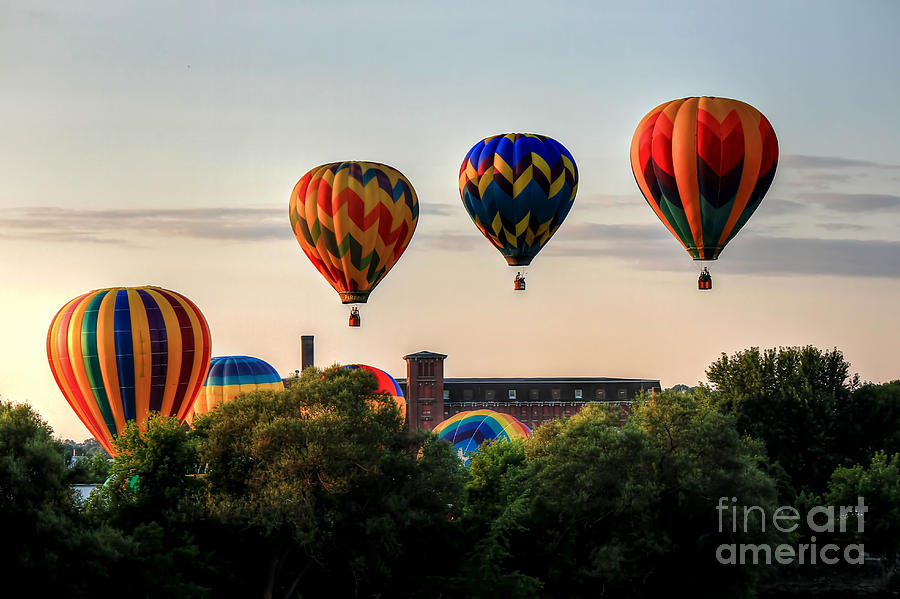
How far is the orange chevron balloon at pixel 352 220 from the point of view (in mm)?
71438

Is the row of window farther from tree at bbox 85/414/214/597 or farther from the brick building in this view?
tree at bbox 85/414/214/597

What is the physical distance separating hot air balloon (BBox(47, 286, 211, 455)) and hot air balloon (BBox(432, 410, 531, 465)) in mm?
33302

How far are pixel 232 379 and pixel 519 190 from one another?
128 feet

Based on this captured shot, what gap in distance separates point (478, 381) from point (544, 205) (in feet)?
286

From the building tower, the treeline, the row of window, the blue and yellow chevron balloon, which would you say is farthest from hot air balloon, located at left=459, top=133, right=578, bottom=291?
the row of window

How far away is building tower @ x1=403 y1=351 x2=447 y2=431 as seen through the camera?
479 ft

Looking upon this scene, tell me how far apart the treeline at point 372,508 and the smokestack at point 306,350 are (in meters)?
92.1

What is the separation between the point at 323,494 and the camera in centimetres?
5244

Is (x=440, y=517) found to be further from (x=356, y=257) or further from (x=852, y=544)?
(x=852, y=544)

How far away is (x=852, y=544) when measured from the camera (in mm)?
72938

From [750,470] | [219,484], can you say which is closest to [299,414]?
[219,484]

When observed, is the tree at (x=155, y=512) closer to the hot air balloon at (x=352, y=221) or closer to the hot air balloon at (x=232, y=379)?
the hot air balloon at (x=352, y=221)

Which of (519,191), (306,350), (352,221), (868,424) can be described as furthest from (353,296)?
(306,350)

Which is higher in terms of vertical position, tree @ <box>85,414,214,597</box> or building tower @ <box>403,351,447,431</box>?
building tower @ <box>403,351,447,431</box>
